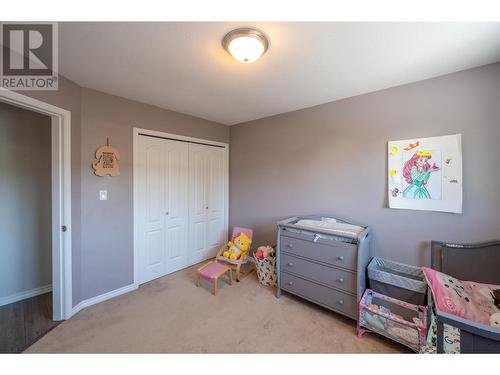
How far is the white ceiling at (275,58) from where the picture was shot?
1312 mm

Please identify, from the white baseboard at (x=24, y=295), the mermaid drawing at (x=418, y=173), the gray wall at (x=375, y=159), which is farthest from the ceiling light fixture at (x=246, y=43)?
the white baseboard at (x=24, y=295)

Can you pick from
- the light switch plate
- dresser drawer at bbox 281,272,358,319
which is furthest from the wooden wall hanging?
dresser drawer at bbox 281,272,358,319

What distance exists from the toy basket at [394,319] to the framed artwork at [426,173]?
3.06 feet

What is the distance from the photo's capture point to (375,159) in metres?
2.24

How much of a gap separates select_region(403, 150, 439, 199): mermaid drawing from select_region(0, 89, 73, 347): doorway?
344 cm

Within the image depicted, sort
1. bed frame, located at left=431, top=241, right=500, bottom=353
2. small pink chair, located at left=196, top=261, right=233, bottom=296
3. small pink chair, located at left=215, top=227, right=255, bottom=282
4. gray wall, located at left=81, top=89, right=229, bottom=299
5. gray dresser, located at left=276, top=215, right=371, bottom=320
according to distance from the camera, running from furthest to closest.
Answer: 1. small pink chair, located at left=215, top=227, right=255, bottom=282
2. small pink chair, located at left=196, top=261, right=233, bottom=296
3. gray wall, located at left=81, top=89, right=229, bottom=299
4. gray dresser, located at left=276, top=215, right=371, bottom=320
5. bed frame, located at left=431, top=241, right=500, bottom=353

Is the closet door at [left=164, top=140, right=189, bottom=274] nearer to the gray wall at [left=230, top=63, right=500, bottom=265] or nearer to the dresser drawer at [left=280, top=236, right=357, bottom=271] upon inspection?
the gray wall at [left=230, top=63, right=500, bottom=265]

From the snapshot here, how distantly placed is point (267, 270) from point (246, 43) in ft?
8.34

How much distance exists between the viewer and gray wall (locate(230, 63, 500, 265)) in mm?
1724

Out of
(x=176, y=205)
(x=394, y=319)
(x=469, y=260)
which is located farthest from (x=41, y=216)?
(x=469, y=260)

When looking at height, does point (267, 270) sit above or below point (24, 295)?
above

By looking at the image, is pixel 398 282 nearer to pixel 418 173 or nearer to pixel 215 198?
pixel 418 173

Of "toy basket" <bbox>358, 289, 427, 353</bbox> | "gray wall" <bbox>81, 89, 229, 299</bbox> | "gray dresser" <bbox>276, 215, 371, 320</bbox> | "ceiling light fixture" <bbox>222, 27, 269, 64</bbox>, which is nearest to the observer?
"ceiling light fixture" <bbox>222, 27, 269, 64</bbox>
